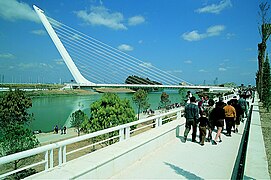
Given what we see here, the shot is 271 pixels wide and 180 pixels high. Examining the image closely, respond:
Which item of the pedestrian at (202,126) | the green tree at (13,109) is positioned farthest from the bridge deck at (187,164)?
the green tree at (13,109)

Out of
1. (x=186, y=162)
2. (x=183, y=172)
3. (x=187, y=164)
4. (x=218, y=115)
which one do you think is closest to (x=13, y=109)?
(x=218, y=115)

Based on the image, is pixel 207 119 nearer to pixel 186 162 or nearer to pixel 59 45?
pixel 186 162

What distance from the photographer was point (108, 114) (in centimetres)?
2177

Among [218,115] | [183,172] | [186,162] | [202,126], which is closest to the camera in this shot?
[183,172]

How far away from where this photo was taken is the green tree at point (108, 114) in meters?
21.4

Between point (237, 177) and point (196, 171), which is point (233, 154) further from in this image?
point (196, 171)

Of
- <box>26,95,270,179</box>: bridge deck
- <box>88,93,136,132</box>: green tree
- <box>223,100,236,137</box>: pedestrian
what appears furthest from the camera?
<box>88,93,136,132</box>: green tree

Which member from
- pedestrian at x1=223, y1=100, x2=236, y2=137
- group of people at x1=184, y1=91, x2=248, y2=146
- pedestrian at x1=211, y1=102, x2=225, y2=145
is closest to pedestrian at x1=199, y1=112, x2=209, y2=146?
group of people at x1=184, y1=91, x2=248, y2=146

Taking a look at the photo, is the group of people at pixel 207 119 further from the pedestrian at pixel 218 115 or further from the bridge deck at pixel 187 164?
the bridge deck at pixel 187 164

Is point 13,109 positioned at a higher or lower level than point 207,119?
lower

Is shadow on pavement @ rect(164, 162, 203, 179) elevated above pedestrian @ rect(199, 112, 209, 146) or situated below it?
below

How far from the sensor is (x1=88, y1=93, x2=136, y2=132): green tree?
21391mm

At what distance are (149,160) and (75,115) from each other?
91.5 ft

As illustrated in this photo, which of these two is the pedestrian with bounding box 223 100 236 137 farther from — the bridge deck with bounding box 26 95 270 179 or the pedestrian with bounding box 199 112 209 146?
the pedestrian with bounding box 199 112 209 146
